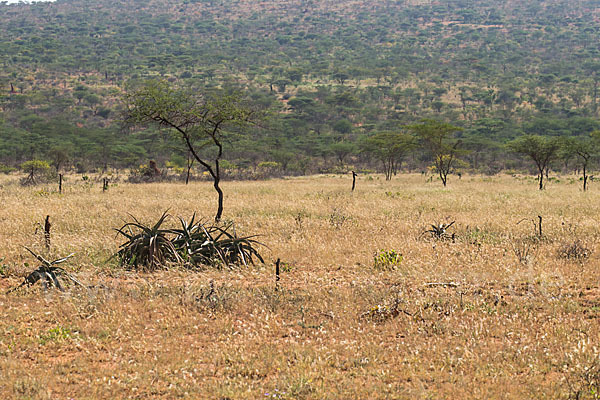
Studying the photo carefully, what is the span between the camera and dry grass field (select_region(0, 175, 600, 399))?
445cm

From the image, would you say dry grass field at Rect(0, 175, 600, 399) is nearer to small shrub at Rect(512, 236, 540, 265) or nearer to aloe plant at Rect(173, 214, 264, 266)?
small shrub at Rect(512, 236, 540, 265)

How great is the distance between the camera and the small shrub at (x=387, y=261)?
A: 815cm

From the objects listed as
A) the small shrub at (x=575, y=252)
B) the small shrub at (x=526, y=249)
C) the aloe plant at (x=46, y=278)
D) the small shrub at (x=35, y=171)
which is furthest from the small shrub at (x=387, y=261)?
the small shrub at (x=35, y=171)

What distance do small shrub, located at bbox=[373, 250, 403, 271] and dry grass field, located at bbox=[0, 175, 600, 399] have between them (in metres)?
0.05

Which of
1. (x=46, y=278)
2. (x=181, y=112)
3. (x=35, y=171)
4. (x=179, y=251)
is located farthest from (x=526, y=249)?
(x=35, y=171)

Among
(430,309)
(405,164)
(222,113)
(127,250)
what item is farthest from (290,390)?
(405,164)

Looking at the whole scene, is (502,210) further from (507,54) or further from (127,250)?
(507,54)

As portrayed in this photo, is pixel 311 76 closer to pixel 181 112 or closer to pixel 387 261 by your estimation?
pixel 181 112

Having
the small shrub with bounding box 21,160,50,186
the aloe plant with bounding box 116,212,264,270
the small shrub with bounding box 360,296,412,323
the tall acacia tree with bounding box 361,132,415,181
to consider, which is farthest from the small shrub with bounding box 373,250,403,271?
the tall acacia tree with bounding box 361,132,415,181

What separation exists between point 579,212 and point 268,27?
182524 millimetres

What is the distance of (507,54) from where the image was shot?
424 feet

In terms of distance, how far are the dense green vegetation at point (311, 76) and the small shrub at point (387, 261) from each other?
824cm

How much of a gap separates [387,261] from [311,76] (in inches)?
4453

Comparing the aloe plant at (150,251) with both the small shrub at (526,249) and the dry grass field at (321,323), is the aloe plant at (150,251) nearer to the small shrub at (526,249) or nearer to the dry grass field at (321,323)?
the dry grass field at (321,323)
